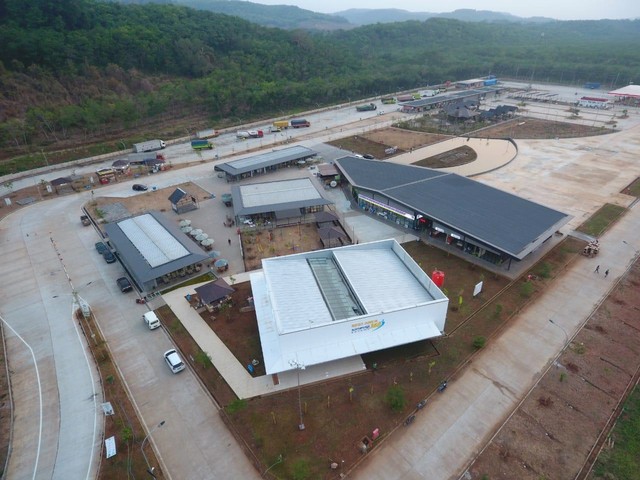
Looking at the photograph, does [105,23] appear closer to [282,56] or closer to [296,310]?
[282,56]

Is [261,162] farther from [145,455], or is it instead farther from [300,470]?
[300,470]

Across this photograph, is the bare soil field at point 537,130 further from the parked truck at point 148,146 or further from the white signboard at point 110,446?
the white signboard at point 110,446

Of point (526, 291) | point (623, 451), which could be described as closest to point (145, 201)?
point (526, 291)

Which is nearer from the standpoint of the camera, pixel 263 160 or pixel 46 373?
pixel 46 373

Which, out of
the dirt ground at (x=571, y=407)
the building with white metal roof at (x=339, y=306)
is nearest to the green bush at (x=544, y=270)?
the dirt ground at (x=571, y=407)

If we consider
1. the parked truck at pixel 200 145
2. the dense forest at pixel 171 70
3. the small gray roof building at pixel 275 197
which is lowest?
the small gray roof building at pixel 275 197

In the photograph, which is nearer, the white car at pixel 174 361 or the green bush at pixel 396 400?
the green bush at pixel 396 400

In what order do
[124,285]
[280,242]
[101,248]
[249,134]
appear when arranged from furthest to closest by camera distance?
[249,134] → [280,242] → [101,248] → [124,285]
